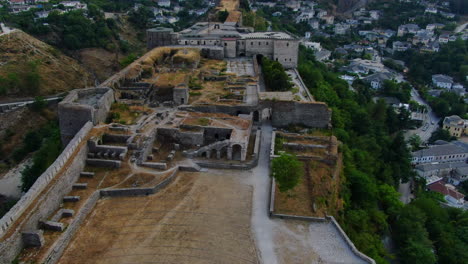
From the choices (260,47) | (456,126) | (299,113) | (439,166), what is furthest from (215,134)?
(456,126)

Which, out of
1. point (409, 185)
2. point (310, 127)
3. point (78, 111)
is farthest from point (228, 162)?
point (409, 185)

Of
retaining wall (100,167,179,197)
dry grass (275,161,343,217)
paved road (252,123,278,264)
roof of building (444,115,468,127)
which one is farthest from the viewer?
roof of building (444,115,468,127)

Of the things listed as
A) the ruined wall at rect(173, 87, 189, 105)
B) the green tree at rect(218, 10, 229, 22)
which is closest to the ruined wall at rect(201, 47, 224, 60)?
the ruined wall at rect(173, 87, 189, 105)

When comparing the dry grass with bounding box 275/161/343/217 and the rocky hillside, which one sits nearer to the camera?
the dry grass with bounding box 275/161/343/217

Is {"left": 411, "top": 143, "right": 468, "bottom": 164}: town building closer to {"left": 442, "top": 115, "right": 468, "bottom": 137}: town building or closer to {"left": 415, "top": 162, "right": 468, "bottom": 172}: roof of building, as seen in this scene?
{"left": 415, "top": 162, "right": 468, "bottom": 172}: roof of building

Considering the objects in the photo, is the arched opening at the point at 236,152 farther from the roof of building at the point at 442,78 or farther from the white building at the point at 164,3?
the white building at the point at 164,3

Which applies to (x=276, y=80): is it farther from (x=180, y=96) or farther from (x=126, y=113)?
(x=126, y=113)

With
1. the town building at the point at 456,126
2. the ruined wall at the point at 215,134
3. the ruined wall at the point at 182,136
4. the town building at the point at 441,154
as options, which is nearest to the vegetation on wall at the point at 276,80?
the ruined wall at the point at 215,134
